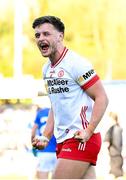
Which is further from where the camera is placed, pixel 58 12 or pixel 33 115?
pixel 58 12

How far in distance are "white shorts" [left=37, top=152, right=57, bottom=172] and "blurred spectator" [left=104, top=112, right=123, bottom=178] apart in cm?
137

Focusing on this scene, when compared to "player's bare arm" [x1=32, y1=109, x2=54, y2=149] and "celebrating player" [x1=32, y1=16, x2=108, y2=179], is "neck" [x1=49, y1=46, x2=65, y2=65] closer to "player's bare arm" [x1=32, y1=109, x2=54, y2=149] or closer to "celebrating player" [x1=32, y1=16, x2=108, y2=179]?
"celebrating player" [x1=32, y1=16, x2=108, y2=179]

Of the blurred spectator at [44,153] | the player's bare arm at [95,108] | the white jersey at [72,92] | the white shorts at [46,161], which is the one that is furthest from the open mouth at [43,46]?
the white shorts at [46,161]

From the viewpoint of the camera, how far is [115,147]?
1098cm

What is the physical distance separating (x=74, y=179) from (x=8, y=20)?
13.8m

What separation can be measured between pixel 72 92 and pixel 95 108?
0.73 feet

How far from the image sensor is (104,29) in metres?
18.5

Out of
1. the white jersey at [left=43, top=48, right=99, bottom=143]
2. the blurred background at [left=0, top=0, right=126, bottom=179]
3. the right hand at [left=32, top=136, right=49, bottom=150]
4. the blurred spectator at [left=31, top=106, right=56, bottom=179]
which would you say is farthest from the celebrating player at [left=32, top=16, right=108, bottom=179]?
the blurred background at [left=0, top=0, right=126, bottom=179]

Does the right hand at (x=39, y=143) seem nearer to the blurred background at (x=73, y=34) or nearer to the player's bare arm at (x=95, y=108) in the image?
the player's bare arm at (x=95, y=108)

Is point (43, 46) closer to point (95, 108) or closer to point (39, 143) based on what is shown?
point (95, 108)

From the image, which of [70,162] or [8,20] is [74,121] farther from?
[8,20]

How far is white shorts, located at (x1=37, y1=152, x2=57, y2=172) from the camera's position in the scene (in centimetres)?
978

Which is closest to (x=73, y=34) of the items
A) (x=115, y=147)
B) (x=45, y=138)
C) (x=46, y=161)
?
(x=115, y=147)

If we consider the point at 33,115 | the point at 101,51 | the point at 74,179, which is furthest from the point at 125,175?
the point at 101,51
